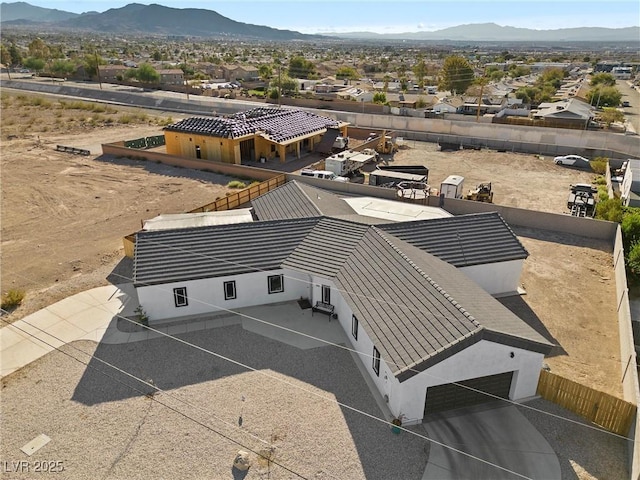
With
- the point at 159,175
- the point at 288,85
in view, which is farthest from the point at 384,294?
the point at 288,85

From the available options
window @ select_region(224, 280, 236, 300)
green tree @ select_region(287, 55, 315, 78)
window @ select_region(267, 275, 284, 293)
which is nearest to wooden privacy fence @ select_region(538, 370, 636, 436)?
window @ select_region(267, 275, 284, 293)

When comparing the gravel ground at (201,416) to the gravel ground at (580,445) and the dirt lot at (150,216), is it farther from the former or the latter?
the dirt lot at (150,216)

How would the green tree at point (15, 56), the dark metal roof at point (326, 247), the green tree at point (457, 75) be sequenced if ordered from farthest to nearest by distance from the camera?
1. the green tree at point (15, 56)
2. the green tree at point (457, 75)
3. the dark metal roof at point (326, 247)

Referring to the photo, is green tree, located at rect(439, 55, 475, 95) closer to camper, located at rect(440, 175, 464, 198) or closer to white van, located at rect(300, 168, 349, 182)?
white van, located at rect(300, 168, 349, 182)

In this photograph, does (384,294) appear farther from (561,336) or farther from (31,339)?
(31,339)

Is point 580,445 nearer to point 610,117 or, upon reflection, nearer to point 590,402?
point 590,402

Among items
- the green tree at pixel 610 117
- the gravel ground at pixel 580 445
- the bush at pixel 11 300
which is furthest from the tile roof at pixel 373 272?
the green tree at pixel 610 117
